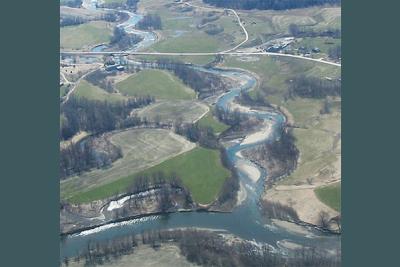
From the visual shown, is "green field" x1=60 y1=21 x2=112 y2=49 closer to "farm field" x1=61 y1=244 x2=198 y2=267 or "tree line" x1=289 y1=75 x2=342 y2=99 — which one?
"tree line" x1=289 y1=75 x2=342 y2=99

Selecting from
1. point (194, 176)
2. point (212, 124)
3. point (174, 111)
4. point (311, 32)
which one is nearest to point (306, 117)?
point (212, 124)

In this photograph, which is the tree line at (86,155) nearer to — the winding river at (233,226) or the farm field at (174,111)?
the farm field at (174,111)

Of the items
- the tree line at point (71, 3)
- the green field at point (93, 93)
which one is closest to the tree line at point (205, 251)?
the green field at point (93, 93)

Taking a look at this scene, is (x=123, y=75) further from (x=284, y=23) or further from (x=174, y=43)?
(x=284, y=23)

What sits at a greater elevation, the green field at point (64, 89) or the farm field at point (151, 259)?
the green field at point (64, 89)

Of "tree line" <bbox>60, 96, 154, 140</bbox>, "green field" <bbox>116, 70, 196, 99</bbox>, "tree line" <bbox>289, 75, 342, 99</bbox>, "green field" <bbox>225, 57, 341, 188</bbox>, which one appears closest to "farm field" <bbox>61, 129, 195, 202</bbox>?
"tree line" <bbox>60, 96, 154, 140</bbox>

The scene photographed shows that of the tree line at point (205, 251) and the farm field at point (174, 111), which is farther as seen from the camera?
the farm field at point (174, 111)
